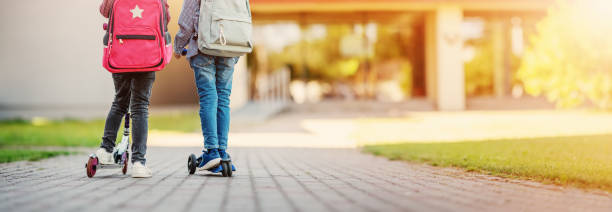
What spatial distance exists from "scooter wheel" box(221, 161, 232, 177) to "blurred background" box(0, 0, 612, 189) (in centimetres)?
848

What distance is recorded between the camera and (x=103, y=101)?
21234mm

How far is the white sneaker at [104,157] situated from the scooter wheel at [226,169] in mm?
871

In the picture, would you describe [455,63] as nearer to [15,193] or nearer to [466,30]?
[466,30]

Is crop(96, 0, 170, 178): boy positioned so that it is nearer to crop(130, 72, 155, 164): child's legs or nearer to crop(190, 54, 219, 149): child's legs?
crop(130, 72, 155, 164): child's legs

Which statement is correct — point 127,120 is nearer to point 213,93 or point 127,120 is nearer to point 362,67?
point 213,93

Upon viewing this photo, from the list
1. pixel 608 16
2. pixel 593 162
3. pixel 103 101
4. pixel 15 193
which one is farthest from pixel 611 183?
pixel 103 101

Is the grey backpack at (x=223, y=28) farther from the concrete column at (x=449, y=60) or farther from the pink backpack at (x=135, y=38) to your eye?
the concrete column at (x=449, y=60)

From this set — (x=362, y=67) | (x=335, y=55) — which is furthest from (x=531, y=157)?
(x=335, y=55)

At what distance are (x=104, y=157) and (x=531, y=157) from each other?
421cm

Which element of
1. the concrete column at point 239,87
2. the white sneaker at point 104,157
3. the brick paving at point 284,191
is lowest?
the brick paving at point 284,191

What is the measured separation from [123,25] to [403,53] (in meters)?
19.6

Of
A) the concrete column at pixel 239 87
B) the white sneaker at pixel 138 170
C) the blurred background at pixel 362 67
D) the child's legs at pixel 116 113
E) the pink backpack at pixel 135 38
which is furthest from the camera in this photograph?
the concrete column at pixel 239 87

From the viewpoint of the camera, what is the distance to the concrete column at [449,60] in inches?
850

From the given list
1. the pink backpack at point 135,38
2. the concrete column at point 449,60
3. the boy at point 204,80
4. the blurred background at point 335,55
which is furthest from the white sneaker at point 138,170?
the concrete column at point 449,60
